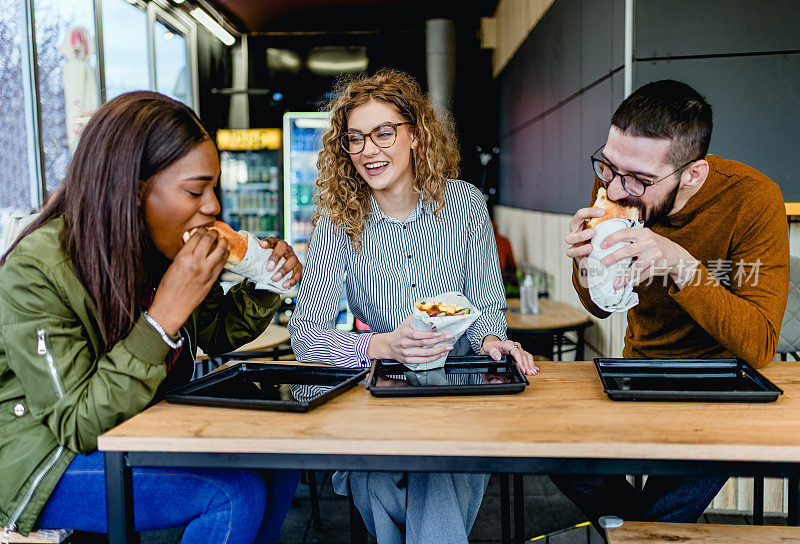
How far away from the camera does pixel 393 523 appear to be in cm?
160

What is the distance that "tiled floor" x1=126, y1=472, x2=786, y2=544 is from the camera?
2.65 m

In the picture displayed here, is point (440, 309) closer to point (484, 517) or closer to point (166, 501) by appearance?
point (166, 501)

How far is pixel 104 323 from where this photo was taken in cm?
131

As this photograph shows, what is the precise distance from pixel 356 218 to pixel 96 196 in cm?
80

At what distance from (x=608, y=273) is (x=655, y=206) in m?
0.38

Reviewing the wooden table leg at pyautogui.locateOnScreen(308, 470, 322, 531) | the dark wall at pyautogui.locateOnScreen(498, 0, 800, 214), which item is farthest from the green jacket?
the dark wall at pyautogui.locateOnScreen(498, 0, 800, 214)

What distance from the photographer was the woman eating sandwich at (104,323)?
1229 mm

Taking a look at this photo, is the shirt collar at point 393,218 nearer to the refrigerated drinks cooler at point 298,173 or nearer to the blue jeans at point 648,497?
the blue jeans at point 648,497

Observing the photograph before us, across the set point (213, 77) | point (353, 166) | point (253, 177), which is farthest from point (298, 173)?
point (353, 166)

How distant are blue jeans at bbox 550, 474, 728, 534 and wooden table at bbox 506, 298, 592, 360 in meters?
1.51

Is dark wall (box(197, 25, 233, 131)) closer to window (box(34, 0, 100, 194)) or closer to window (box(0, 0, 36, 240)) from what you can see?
window (box(34, 0, 100, 194))

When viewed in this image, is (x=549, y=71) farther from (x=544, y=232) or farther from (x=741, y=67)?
(x=741, y=67)

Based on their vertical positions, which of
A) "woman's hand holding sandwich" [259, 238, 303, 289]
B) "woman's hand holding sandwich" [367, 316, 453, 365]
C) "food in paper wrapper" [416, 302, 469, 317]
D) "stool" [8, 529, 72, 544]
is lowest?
"stool" [8, 529, 72, 544]

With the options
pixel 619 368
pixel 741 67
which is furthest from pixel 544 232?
pixel 619 368
